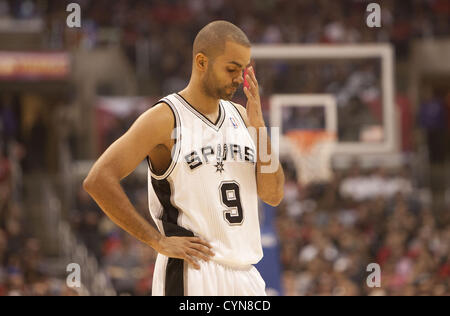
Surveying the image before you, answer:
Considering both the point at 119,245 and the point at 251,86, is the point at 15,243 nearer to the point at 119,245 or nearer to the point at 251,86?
the point at 119,245

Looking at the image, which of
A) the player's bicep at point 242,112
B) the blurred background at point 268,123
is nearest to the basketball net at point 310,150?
the blurred background at point 268,123

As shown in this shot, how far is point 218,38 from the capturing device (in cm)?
385

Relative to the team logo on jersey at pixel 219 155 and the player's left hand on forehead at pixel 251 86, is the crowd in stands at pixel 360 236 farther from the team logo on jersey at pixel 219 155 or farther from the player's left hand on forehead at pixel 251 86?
the player's left hand on forehead at pixel 251 86

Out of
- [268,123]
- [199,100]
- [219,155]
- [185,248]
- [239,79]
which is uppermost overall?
[239,79]

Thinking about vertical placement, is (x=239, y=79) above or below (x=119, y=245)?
above

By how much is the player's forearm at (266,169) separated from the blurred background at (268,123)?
485cm

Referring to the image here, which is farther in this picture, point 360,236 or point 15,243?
point 360,236

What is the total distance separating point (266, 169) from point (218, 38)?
2.51 ft

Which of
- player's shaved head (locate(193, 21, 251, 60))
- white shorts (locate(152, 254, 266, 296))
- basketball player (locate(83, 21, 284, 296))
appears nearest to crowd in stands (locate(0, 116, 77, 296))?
white shorts (locate(152, 254, 266, 296))

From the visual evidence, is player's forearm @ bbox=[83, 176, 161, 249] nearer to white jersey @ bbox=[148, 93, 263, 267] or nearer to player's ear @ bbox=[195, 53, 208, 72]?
white jersey @ bbox=[148, 93, 263, 267]

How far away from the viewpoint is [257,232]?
12.9 feet

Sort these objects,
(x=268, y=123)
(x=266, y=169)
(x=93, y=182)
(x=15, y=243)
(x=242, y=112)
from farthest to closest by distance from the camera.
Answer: (x=15, y=243) → (x=268, y=123) → (x=242, y=112) → (x=266, y=169) → (x=93, y=182)

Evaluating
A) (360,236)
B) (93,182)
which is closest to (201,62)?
(93,182)
